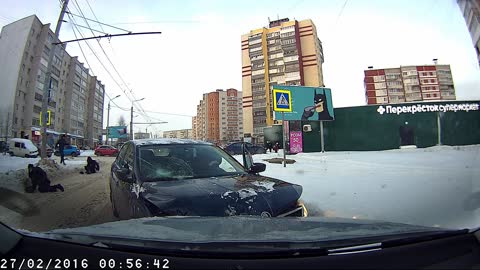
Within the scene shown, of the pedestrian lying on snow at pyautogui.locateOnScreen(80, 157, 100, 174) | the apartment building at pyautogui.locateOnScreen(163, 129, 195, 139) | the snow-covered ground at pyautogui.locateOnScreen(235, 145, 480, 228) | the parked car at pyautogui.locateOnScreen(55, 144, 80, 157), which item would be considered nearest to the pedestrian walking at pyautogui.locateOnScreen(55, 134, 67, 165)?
the parked car at pyautogui.locateOnScreen(55, 144, 80, 157)

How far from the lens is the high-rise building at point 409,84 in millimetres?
1891

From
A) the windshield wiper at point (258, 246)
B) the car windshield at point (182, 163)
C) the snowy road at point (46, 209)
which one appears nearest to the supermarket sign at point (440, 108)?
the windshield wiper at point (258, 246)

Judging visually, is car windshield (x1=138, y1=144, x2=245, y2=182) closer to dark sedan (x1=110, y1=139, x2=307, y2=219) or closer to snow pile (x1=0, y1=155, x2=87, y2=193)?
dark sedan (x1=110, y1=139, x2=307, y2=219)

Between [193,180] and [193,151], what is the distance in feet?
2.37

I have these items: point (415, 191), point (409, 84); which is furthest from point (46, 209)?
point (415, 191)

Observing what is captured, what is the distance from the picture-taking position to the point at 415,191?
9.63 ft

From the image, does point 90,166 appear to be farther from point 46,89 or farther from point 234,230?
point 234,230

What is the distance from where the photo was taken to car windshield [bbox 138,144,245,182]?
267cm

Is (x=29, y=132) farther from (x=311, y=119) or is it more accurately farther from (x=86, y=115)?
(x=311, y=119)

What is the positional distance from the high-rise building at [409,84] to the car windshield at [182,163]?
5.30 ft

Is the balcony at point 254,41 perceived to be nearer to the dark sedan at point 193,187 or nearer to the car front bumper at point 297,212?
the dark sedan at point 193,187

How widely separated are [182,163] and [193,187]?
682 millimetres

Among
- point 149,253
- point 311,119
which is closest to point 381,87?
point 149,253

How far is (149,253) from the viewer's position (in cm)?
102
